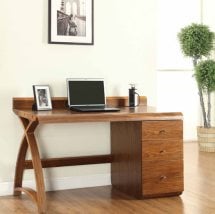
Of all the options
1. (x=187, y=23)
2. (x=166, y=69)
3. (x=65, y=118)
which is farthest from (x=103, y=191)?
(x=187, y=23)

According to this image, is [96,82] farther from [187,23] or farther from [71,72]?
[187,23]

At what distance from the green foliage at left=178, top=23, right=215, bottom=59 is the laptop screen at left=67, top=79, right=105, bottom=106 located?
2.12 metres

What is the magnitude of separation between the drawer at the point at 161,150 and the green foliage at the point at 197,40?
2.30m

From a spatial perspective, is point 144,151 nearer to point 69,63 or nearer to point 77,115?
point 77,115

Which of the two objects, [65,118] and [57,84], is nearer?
[65,118]

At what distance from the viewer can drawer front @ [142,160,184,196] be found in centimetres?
317

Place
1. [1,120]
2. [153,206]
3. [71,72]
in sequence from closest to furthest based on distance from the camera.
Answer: [153,206] < [1,120] < [71,72]

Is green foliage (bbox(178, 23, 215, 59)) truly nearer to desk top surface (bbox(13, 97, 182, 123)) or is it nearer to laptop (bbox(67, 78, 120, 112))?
laptop (bbox(67, 78, 120, 112))

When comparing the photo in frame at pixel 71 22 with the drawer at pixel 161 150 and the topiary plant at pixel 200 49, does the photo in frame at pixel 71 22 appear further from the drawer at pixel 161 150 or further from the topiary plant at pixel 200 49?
the topiary plant at pixel 200 49

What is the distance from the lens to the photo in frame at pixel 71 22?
135 inches

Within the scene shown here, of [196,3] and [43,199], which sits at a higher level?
[196,3]

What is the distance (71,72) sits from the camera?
3.55m

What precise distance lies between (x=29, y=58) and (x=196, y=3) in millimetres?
3436

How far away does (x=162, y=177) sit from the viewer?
3.22m
